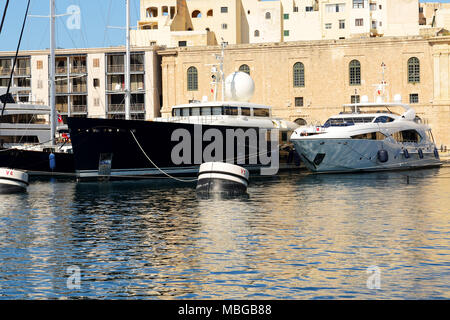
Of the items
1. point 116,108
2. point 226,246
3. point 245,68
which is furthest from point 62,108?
point 226,246

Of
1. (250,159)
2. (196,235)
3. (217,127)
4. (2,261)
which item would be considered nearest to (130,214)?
(196,235)

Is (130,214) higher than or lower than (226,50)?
lower

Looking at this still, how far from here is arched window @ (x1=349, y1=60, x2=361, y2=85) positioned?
7425 centimetres

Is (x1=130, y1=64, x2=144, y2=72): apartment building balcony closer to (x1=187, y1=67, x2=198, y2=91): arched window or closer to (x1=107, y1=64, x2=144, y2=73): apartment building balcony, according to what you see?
(x1=107, y1=64, x2=144, y2=73): apartment building balcony

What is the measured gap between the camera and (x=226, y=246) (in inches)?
723

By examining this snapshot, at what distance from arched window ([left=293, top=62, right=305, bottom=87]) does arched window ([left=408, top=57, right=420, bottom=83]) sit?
11.5 meters

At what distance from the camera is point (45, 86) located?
82.1 m

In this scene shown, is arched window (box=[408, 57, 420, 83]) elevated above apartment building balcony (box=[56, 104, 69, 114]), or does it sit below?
above

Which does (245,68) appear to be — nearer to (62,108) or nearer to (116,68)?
(116,68)

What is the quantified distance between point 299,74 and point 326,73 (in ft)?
9.80

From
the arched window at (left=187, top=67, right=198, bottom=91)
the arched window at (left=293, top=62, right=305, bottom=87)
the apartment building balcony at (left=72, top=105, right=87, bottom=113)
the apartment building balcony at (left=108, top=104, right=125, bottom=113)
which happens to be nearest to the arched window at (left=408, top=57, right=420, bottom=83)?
the arched window at (left=293, top=62, right=305, bottom=87)
